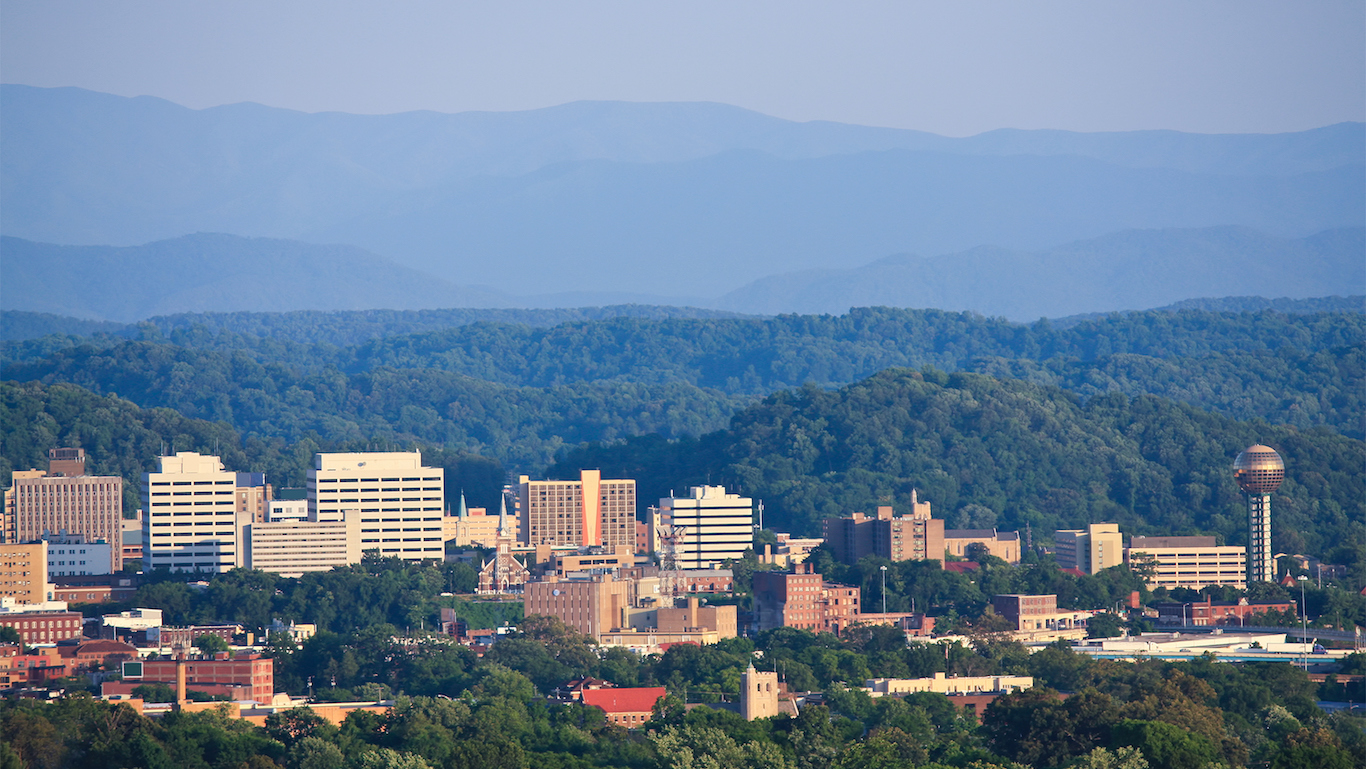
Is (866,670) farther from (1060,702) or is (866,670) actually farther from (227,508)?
(227,508)

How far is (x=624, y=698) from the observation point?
75.8 meters

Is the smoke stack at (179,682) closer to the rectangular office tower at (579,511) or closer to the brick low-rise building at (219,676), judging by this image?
the brick low-rise building at (219,676)

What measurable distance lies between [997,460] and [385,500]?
4342cm

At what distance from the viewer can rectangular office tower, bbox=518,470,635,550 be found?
126m

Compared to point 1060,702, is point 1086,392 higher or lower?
higher

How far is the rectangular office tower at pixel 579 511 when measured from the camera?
12569 centimetres

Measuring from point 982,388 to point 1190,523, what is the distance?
23670 mm

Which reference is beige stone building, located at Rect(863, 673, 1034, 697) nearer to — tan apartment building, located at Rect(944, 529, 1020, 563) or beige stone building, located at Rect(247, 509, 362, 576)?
beige stone building, located at Rect(247, 509, 362, 576)

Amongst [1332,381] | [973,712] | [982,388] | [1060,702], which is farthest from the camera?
[1332,381]

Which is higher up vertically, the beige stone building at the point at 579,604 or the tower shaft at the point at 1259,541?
the tower shaft at the point at 1259,541

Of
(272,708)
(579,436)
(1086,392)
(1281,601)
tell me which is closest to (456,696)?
(272,708)

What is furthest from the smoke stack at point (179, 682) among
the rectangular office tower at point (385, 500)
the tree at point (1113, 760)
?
the rectangular office tower at point (385, 500)

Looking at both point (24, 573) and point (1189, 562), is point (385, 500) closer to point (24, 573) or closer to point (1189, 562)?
point (24, 573)

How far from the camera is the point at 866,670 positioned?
3273 inches
